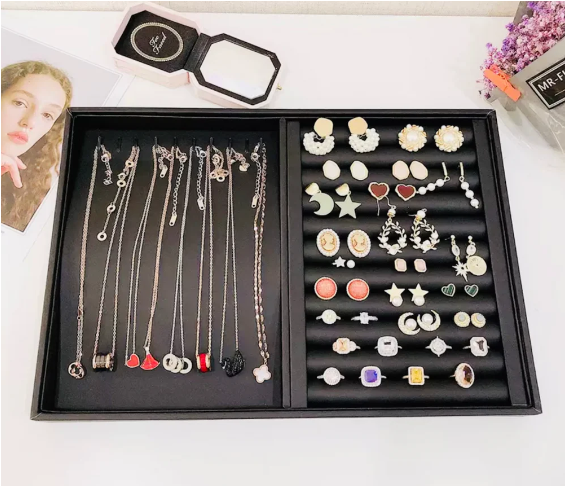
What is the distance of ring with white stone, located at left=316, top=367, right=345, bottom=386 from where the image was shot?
118 cm

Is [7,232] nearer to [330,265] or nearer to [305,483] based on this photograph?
[330,265]

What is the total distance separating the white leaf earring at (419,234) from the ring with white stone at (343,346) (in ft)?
1.03

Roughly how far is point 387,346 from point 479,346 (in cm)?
23

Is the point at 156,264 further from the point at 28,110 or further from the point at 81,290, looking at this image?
the point at 28,110

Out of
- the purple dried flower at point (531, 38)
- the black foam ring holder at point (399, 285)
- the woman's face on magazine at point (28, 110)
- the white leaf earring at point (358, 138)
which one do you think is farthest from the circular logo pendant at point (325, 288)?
the woman's face on magazine at point (28, 110)

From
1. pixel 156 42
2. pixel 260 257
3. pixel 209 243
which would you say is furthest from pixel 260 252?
pixel 156 42

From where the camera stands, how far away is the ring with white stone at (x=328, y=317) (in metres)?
1.23

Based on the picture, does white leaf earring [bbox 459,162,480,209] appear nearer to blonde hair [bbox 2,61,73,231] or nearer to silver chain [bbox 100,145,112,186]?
silver chain [bbox 100,145,112,186]

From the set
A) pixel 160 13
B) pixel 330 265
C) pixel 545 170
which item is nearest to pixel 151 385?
pixel 330 265

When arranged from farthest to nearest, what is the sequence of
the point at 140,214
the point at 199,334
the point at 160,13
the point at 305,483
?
the point at 160,13, the point at 140,214, the point at 199,334, the point at 305,483

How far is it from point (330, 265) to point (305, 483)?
524mm

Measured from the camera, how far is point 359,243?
4.26ft

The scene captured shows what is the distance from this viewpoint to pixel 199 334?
1.28 m

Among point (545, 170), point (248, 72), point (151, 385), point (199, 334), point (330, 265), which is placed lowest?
point (151, 385)
